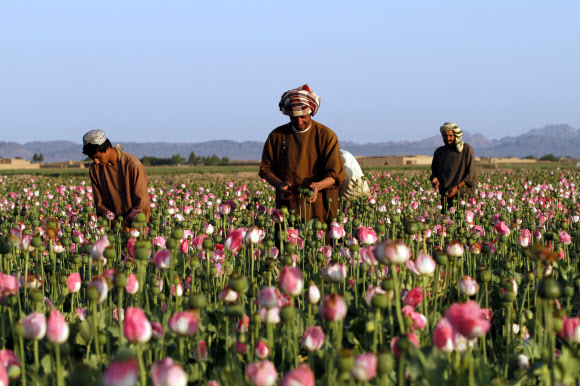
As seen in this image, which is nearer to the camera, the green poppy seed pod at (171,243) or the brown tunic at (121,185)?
the green poppy seed pod at (171,243)

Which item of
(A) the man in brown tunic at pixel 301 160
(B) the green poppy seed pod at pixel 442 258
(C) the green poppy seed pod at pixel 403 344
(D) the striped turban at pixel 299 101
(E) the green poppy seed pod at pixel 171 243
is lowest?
(C) the green poppy seed pod at pixel 403 344

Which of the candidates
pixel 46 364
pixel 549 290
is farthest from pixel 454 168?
pixel 46 364

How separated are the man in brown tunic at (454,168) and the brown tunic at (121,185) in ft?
13.6

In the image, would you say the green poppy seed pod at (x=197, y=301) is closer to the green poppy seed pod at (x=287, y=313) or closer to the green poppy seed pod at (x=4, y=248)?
the green poppy seed pod at (x=287, y=313)

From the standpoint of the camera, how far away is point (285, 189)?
5.69 metres

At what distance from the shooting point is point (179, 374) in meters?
1.73

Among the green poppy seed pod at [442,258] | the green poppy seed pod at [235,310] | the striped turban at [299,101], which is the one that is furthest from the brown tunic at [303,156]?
the green poppy seed pod at [235,310]

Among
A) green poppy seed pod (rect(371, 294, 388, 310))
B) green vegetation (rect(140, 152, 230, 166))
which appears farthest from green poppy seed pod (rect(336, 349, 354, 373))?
green vegetation (rect(140, 152, 230, 166))

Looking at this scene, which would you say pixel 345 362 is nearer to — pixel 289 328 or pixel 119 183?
pixel 289 328

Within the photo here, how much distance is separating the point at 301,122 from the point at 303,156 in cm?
34

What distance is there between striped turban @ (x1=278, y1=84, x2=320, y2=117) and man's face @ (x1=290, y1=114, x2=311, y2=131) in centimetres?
7

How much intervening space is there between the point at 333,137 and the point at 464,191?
343 cm

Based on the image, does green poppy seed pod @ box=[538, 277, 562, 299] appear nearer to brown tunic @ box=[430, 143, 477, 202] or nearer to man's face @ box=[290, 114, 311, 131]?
man's face @ box=[290, 114, 311, 131]

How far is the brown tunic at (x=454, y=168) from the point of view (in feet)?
27.9
